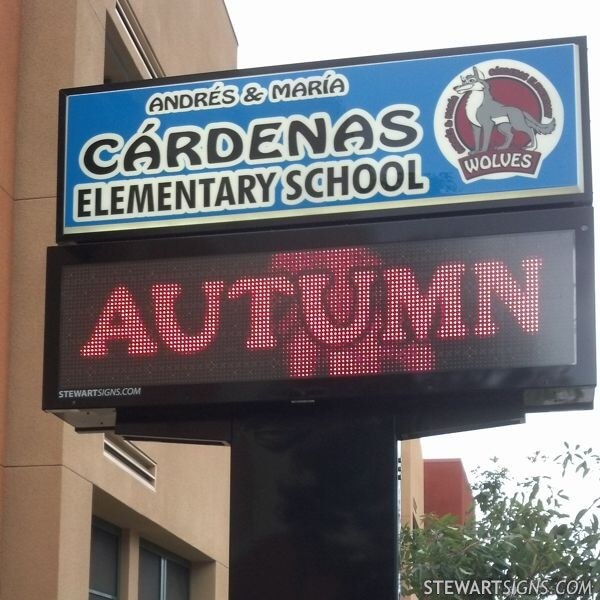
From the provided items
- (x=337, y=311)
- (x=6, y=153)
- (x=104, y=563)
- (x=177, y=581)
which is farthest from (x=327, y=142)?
(x=177, y=581)

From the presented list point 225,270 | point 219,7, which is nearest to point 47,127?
point 225,270

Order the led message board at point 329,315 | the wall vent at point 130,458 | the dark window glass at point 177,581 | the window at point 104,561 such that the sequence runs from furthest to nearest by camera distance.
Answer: the dark window glass at point 177,581 < the window at point 104,561 < the wall vent at point 130,458 < the led message board at point 329,315

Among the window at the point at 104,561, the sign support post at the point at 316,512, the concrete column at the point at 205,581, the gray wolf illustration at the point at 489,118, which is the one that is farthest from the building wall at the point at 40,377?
the gray wolf illustration at the point at 489,118

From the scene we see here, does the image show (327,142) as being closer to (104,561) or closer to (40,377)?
(40,377)

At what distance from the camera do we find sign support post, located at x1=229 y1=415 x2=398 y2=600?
6809 millimetres

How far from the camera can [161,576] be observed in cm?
1596

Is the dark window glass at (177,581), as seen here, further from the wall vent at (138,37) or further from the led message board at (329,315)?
the led message board at (329,315)

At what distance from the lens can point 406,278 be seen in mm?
6609

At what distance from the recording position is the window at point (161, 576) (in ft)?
50.1

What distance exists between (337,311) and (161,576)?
9.98m

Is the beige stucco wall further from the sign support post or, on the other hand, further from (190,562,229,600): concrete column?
the sign support post

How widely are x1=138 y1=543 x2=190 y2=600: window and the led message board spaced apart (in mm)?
8620

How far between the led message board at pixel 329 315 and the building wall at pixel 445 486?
32.6m

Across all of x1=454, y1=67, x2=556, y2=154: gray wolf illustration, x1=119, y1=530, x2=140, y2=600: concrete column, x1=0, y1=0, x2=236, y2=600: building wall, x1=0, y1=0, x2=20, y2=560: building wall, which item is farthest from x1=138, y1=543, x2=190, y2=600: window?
x1=454, y1=67, x2=556, y2=154: gray wolf illustration
